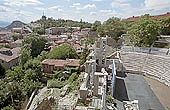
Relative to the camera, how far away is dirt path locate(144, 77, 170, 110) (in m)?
8.13

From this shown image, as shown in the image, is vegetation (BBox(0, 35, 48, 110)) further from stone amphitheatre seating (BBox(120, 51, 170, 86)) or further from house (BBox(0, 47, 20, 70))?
stone amphitheatre seating (BBox(120, 51, 170, 86))

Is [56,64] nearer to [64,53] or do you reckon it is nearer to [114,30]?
[64,53]

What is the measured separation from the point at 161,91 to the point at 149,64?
3954 mm

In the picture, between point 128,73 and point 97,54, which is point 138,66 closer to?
point 128,73

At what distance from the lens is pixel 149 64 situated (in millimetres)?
13094

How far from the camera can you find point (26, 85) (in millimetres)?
14398

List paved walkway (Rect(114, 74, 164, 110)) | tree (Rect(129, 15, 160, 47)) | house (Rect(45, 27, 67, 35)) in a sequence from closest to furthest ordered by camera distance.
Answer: paved walkway (Rect(114, 74, 164, 110)), tree (Rect(129, 15, 160, 47)), house (Rect(45, 27, 67, 35))

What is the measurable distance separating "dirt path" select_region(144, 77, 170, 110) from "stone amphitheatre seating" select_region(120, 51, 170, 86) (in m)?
0.57

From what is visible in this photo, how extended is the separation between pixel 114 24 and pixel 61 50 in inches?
379

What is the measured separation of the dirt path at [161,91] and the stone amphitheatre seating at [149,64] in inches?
22.4

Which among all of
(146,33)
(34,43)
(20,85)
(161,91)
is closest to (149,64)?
(146,33)

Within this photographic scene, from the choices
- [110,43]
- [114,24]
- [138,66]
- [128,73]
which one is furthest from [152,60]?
[114,24]

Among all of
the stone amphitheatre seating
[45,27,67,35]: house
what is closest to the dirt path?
the stone amphitheatre seating

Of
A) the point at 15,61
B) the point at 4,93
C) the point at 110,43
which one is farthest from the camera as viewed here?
the point at 15,61
